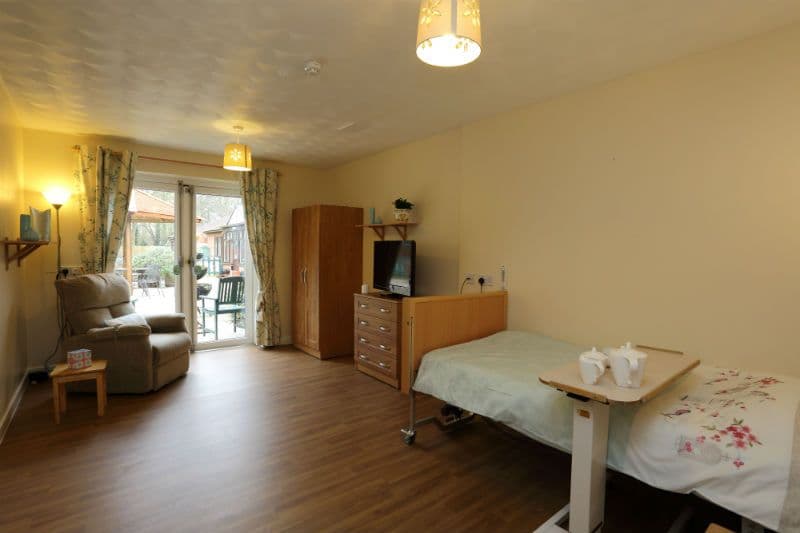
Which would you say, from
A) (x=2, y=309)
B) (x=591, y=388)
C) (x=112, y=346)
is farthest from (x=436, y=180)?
(x=2, y=309)

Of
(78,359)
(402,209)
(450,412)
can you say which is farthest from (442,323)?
(78,359)

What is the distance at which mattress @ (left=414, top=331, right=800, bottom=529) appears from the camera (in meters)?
1.31

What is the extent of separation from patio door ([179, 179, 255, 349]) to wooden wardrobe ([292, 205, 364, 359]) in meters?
0.83

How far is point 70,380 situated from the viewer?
2961 mm

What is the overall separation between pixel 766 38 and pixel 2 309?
16.6ft

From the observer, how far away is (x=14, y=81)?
277 centimetres

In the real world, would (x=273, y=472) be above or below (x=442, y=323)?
below

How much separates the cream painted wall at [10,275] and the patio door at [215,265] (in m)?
1.45

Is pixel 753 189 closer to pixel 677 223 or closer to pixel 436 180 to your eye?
pixel 677 223

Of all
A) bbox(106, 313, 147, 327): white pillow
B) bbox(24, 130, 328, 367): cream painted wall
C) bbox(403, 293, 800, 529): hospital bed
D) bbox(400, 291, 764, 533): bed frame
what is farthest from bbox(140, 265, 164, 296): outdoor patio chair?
bbox(403, 293, 800, 529): hospital bed

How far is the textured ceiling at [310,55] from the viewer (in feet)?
6.31

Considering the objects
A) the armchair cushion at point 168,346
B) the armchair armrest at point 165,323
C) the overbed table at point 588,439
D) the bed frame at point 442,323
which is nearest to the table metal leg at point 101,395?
the armchair cushion at point 168,346

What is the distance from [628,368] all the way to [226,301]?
4.84 metres

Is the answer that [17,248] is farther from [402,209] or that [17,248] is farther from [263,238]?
[402,209]
